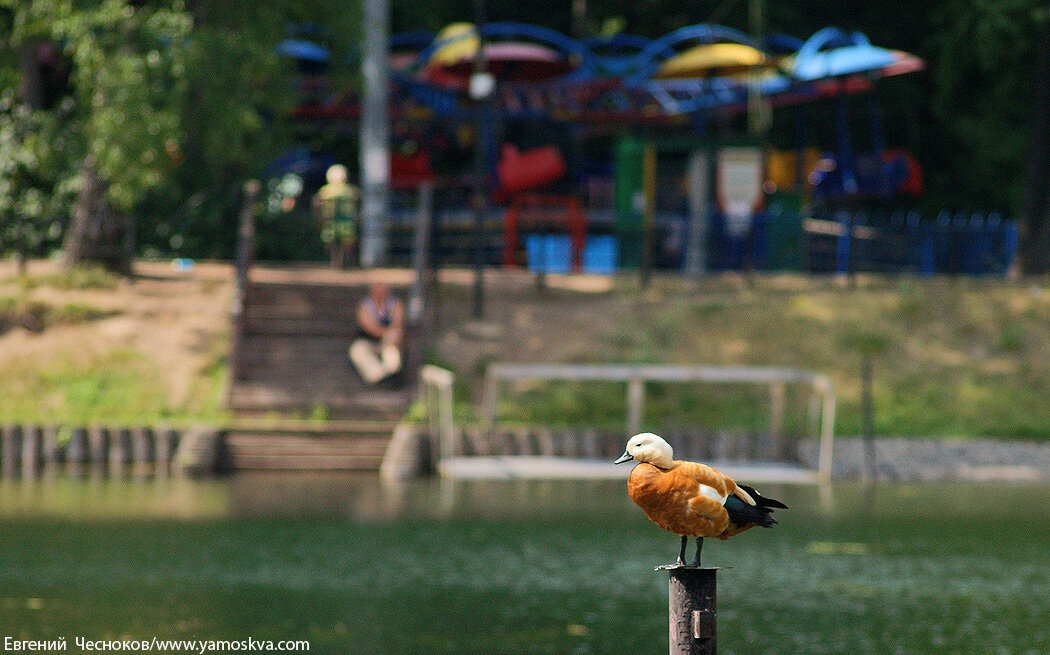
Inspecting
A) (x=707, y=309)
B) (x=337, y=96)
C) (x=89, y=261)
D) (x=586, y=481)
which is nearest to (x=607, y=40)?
(x=337, y=96)

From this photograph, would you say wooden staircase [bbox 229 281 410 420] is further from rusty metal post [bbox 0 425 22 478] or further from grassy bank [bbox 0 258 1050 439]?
rusty metal post [bbox 0 425 22 478]

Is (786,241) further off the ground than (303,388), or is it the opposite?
(786,241)

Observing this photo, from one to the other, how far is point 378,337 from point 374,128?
649 centimetres

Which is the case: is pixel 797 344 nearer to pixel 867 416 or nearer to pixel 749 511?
pixel 867 416

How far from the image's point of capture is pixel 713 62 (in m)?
28.2

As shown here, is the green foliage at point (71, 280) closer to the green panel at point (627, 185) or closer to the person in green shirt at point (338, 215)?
the person in green shirt at point (338, 215)

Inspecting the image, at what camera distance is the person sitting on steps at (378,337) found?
22266 millimetres

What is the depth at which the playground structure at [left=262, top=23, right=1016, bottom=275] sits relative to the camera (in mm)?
29062

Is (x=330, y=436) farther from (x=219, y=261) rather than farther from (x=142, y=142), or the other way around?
(x=219, y=261)

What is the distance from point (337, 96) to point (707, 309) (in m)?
10.5

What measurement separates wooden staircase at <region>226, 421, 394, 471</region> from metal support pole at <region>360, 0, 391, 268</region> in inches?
288

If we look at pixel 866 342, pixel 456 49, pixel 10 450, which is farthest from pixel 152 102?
pixel 866 342

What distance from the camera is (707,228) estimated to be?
27781 mm

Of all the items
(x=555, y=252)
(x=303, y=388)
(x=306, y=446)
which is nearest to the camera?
(x=306, y=446)
